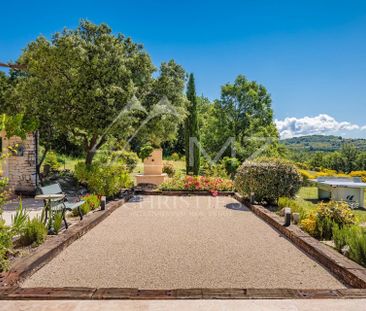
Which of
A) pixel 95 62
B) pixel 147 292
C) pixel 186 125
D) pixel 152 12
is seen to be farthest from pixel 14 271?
pixel 186 125

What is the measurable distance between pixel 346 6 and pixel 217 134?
59.6ft

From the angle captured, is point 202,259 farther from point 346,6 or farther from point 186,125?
point 186,125

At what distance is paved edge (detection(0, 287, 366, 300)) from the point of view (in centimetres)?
348

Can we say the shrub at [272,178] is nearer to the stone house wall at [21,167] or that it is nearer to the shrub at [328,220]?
the shrub at [328,220]

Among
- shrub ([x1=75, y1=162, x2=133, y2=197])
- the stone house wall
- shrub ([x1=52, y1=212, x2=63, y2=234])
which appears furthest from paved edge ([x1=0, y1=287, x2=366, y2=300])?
the stone house wall

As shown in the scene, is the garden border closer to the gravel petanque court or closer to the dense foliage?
the gravel petanque court

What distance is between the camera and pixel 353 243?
15.4 feet

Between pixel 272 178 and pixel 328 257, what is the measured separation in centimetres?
509

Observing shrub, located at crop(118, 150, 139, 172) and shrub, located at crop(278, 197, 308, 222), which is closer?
shrub, located at crop(278, 197, 308, 222)

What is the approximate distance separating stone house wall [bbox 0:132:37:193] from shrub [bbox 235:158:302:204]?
7822 millimetres

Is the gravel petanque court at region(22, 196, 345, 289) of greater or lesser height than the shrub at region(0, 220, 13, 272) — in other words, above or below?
below

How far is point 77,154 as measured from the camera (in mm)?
27656

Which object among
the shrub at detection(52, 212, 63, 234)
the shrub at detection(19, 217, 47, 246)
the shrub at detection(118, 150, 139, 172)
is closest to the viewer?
the shrub at detection(19, 217, 47, 246)

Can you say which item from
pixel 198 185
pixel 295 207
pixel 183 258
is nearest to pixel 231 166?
pixel 198 185
